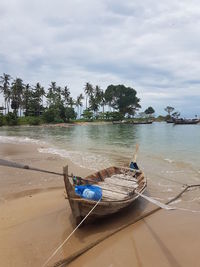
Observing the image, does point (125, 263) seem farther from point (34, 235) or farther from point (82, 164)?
A: point (82, 164)

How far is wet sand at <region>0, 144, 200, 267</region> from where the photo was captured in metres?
3.93

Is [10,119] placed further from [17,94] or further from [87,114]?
[87,114]

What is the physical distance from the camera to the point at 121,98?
8756cm

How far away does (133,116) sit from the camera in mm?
93625

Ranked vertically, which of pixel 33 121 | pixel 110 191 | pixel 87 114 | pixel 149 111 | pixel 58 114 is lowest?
pixel 110 191

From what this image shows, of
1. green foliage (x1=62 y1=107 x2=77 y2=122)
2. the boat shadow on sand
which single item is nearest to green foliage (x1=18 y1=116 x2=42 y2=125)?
green foliage (x1=62 y1=107 x2=77 y2=122)

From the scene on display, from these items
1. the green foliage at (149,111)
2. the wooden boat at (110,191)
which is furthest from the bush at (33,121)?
the green foliage at (149,111)

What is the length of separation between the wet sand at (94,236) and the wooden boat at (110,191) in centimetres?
43

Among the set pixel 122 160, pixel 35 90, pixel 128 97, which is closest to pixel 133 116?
pixel 128 97

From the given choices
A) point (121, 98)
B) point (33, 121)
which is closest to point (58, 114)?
point (33, 121)

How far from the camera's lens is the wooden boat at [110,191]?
457 centimetres

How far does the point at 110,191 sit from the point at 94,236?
1660 millimetres

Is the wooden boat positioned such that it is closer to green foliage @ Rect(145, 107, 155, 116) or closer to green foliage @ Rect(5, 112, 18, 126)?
green foliage @ Rect(5, 112, 18, 126)

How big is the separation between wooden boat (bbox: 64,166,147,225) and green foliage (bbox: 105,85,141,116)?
80759 millimetres
